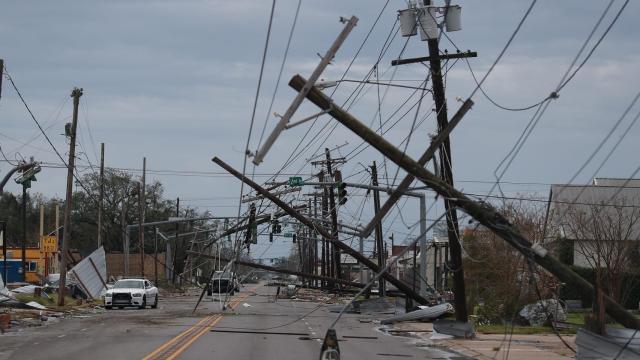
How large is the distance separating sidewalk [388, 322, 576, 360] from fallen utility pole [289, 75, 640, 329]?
3234 mm

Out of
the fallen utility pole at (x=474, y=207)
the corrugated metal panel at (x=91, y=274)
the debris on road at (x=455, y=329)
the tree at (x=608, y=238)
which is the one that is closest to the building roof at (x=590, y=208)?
the tree at (x=608, y=238)

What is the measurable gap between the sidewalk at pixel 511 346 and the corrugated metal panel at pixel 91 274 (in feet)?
86.6

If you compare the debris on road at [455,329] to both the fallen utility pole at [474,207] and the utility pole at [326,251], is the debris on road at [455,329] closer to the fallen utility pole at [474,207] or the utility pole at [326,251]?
the fallen utility pole at [474,207]

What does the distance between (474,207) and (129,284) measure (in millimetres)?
32830

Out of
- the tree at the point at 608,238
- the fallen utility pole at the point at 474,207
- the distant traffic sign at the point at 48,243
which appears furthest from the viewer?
the distant traffic sign at the point at 48,243

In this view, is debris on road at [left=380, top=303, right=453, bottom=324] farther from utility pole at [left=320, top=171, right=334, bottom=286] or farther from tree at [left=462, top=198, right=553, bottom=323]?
utility pole at [left=320, top=171, right=334, bottom=286]

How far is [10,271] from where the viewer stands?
79.5 metres

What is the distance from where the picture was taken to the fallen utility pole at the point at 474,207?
54.8 feet

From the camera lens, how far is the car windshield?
154 ft

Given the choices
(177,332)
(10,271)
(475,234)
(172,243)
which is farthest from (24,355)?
(172,243)

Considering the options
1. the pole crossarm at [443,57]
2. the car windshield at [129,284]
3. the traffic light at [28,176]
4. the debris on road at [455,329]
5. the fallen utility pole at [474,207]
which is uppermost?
the pole crossarm at [443,57]

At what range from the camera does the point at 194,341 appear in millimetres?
24203

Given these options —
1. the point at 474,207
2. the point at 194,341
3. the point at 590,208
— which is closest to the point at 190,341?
the point at 194,341

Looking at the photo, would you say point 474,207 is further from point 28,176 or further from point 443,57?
point 28,176
